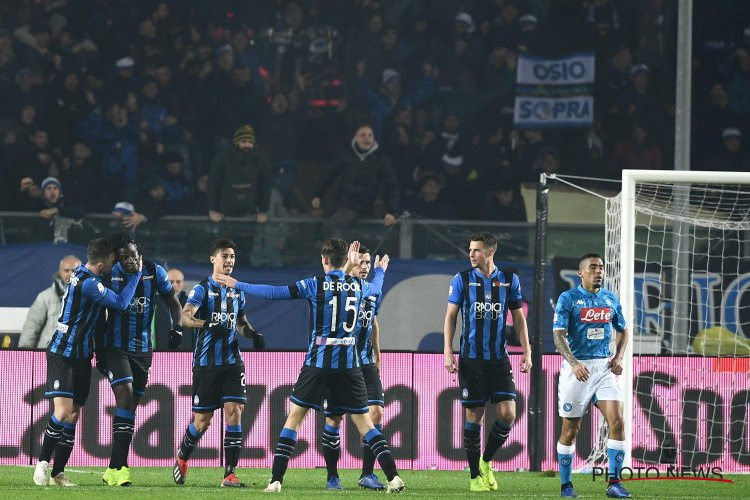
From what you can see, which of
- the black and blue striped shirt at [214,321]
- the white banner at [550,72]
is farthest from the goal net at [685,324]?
the black and blue striped shirt at [214,321]

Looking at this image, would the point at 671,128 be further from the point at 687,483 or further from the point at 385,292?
the point at 687,483

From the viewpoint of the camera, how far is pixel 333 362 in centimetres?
930

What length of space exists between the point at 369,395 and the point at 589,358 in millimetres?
1913

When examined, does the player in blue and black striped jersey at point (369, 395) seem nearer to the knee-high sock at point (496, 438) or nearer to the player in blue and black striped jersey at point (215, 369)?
the player in blue and black striped jersey at point (215, 369)

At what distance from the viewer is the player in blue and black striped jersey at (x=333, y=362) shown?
363 inches

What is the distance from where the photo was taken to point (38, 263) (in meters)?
14.6

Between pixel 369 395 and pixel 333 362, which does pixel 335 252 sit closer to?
pixel 333 362

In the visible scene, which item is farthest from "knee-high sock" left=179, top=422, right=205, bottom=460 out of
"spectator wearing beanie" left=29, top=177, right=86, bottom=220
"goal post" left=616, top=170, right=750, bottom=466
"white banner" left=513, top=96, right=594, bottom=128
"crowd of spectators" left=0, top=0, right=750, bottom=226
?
"white banner" left=513, top=96, right=594, bottom=128

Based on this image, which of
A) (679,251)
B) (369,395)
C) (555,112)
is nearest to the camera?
(369,395)

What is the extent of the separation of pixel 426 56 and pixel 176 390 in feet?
24.6

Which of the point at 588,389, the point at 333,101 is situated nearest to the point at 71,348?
the point at 588,389

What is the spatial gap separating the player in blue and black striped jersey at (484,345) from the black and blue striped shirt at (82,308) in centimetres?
249

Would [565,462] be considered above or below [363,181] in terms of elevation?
below

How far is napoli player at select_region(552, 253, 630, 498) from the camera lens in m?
9.70
